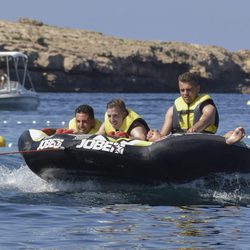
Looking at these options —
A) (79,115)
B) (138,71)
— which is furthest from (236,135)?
(138,71)

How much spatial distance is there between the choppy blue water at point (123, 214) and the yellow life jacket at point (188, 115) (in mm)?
776

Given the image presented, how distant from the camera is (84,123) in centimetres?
1370

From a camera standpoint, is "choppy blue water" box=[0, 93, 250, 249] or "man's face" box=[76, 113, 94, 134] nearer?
"choppy blue water" box=[0, 93, 250, 249]

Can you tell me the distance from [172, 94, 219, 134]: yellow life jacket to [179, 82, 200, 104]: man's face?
0.08 metres

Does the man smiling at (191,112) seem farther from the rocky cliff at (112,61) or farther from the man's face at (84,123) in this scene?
the rocky cliff at (112,61)

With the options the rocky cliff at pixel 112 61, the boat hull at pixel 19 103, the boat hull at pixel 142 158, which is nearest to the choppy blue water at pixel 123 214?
the boat hull at pixel 142 158

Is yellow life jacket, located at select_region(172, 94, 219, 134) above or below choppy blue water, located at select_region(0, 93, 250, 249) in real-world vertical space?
above

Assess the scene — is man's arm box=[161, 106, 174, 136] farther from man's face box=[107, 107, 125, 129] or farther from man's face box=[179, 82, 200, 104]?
man's face box=[107, 107, 125, 129]

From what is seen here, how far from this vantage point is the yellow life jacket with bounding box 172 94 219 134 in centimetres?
1368

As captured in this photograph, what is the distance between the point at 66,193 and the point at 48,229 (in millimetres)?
2927

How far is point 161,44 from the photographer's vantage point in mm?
122500

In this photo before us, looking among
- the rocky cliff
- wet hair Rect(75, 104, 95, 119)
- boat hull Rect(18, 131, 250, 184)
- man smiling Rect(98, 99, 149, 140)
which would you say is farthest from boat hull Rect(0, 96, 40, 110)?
the rocky cliff

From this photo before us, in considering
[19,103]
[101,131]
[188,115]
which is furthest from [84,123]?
[19,103]

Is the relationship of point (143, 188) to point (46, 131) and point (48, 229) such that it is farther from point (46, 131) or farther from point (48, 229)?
point (48, 229)
